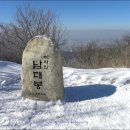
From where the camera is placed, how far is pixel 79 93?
7.10m

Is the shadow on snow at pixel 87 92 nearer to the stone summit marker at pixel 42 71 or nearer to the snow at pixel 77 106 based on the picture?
the snow at pixel 77 106

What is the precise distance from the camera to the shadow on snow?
679cm

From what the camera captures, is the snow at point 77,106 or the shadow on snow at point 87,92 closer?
the snow at point 77,106

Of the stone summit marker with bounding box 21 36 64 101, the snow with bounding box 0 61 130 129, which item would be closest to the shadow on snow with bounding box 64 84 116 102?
the snow with bounding box 0 61 130 129

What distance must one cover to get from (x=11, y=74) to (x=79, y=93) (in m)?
2.63

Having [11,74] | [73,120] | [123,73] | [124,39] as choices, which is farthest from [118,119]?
[124,39]

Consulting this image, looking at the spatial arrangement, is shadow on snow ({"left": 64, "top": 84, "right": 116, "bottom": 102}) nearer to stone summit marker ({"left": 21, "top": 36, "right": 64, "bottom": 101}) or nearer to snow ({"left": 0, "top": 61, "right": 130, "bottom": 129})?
snow ({"left": 0, "top": 61, "right": 130, "bottom": 129})

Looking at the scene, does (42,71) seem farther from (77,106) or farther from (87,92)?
(87,92)

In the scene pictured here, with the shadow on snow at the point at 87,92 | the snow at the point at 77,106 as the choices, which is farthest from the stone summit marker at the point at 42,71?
the shadow on snow at the point at 87,92

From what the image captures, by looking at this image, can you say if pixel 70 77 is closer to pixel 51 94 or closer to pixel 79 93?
pixel 79 93

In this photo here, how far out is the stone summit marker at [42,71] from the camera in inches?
254

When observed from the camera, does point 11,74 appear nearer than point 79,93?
No

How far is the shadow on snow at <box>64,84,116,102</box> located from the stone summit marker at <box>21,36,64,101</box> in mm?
384

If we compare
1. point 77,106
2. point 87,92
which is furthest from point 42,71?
point 87,92
